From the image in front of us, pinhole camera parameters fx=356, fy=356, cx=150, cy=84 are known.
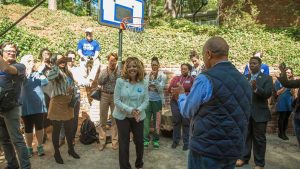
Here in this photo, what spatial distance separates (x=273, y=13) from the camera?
68.4 ft

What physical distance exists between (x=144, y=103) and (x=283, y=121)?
4.46m

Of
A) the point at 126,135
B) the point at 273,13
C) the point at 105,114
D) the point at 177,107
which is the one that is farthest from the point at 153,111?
the point at 273,13

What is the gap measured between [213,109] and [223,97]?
140mm

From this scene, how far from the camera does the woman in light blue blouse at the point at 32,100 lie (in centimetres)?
592

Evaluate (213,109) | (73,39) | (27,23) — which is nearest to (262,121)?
(213,109)

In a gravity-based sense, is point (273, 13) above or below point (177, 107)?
above

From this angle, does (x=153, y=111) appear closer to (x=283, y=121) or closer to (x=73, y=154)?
(x=73, y=154)

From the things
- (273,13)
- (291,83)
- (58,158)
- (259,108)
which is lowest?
(58,158)

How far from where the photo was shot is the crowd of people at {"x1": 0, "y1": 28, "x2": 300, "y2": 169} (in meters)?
3.20

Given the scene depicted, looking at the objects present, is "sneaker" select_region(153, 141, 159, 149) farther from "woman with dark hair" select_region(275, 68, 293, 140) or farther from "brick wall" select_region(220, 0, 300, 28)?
"brick wall" select_region(220, 0, 300, 28)

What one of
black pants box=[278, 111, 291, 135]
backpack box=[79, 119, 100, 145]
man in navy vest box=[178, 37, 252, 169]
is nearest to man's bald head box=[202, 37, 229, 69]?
man in navy vest box=[178, 37, 252, 169]

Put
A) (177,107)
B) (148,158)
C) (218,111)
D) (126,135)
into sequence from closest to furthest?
(218,111) < (126,135) < (148,158) < (177,107)

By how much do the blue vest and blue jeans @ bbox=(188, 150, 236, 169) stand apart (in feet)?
0.16

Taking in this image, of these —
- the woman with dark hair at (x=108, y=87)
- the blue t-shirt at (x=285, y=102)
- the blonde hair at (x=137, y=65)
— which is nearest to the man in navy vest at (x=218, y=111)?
the blonde hair at (x=137, y=65)
